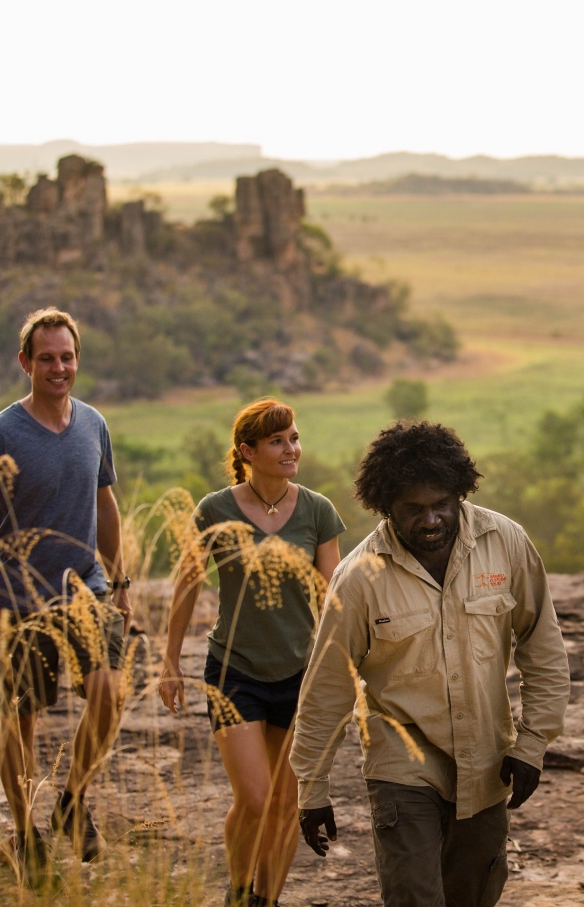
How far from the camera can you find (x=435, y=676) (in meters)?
2.44

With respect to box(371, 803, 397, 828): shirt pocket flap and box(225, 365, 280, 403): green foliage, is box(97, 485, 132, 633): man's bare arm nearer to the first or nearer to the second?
box(371, 803, 397, 828): shirt pocket flap

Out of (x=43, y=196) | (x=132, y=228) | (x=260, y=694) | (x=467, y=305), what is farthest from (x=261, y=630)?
(x=467, y=305)

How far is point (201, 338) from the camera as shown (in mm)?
68188

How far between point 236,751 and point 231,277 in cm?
7263

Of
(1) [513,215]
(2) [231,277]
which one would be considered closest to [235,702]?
(2) [231,277]

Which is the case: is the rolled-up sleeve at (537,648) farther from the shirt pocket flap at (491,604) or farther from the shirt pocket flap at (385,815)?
the shirt pocket flap at (385,815)

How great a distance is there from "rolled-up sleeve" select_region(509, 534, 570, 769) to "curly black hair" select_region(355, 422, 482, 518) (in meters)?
0.21

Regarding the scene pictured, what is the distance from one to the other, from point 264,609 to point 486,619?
0.77m

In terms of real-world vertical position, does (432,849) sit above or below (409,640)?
below

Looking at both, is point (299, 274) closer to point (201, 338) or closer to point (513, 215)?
point (201, 338)

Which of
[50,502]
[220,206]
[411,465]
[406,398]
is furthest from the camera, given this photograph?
[220,206]

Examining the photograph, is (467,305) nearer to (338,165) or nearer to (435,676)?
(338,165)

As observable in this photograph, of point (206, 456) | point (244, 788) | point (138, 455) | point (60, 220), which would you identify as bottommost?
point (138, 455)

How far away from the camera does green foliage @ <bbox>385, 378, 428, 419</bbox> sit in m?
60.5
